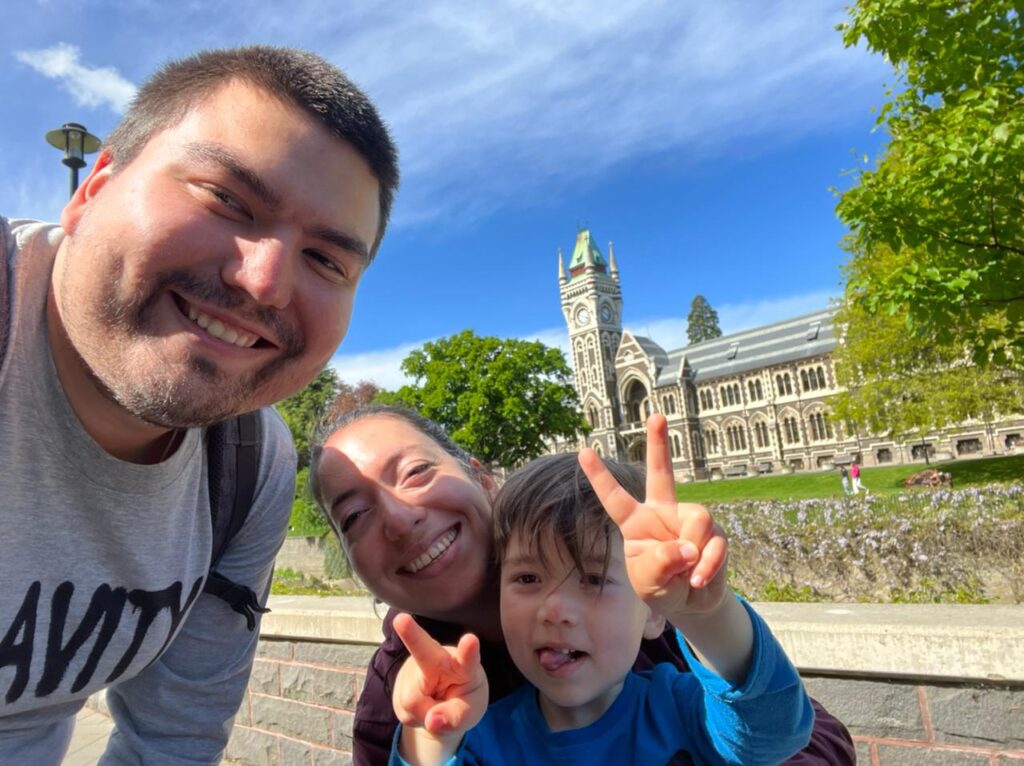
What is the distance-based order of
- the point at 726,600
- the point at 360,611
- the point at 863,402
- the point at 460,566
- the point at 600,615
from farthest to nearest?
the point at 863,402 → the point at 360,611 → the point at 460,566 → the point at 600,615 → the point at 726,600

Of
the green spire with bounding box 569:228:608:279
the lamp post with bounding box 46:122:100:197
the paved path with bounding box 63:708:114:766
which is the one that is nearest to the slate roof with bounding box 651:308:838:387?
the green spire with bounding box 569:228:608:279

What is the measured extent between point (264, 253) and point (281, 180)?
0.19m

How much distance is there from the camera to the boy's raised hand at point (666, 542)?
133 cm

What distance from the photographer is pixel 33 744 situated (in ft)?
6.56

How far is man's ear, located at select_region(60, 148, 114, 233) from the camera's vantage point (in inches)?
66.6

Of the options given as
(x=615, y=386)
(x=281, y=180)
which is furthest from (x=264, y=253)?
(x=615, y=386)

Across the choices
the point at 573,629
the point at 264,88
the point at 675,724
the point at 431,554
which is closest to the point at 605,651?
the point at 573,629

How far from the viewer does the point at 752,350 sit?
6881cm

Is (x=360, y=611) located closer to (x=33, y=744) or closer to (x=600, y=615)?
(x=33, y=744)

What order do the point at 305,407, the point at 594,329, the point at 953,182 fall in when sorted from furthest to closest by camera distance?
the point at 594,329 < the point at 305,407 < the point at 953,182

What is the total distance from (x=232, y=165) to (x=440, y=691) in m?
1.30

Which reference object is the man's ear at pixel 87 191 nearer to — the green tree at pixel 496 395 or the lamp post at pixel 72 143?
the lamp post at pixel 72 143

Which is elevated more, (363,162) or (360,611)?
(363,162)

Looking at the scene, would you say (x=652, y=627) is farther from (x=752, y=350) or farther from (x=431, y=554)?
(x=752, y=350)
